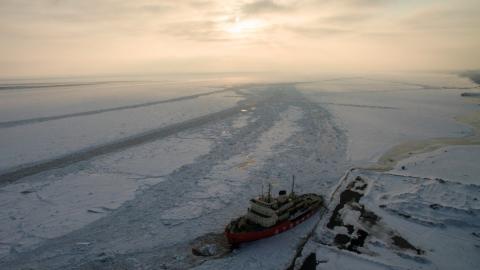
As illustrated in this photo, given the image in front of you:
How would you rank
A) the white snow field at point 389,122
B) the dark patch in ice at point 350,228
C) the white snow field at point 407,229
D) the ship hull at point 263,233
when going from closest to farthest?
the white snow field at point 407,229, the ship hull at point 263,233, the dark patch in ice at point 350,228, the white snow field at point 389,122

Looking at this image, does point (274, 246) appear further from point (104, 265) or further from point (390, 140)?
point (390, 140)

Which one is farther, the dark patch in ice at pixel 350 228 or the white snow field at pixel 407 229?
the dark patch in ice at pixel 350 228

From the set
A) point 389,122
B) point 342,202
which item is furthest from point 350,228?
point 389,122

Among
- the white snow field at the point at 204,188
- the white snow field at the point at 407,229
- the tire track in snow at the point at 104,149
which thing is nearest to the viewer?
the white snow field at the point at 407,229

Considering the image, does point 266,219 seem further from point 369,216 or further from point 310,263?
point 369,216

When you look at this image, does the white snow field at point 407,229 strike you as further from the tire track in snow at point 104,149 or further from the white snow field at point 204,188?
the tire track in snow at point 104,149

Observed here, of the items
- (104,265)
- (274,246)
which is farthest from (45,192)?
(274,246)

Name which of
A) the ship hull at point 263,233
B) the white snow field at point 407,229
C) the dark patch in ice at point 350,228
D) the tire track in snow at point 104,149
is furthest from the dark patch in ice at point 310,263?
the tire track in snow at point 104,149

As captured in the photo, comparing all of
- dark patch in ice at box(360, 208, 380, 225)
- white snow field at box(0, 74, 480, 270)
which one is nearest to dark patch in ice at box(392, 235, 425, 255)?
white snow field at box(0, 74, 480, 270)
